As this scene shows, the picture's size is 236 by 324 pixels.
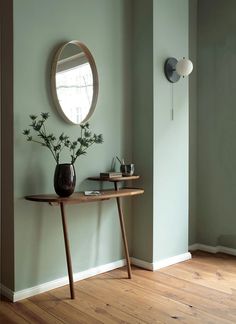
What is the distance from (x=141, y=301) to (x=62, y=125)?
1444 millimetres

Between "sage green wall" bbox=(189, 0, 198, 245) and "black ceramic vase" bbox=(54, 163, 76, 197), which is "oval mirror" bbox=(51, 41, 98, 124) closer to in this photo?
"black ceramic vase" bbox=(54, 163, 76, 197)

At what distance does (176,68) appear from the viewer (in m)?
3.21

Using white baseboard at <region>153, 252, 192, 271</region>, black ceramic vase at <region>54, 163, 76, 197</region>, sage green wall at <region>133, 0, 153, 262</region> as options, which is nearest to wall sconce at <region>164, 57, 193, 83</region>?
sage green wall at <region>133, 0, 153, 262</region>

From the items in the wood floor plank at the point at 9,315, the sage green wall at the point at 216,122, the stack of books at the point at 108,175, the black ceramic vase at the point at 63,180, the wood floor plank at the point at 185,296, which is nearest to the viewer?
the wood floor plank at the point at 9,315

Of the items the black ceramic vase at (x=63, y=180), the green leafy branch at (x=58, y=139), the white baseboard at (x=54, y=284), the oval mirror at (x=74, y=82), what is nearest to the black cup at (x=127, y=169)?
the green leafy branch at (x=58, y=139)

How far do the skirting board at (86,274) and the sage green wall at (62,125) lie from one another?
0.04m

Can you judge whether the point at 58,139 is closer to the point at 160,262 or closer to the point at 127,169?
the point at 127,169

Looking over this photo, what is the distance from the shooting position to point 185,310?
A: 2342 millimetres

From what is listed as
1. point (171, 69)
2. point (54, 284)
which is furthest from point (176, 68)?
point (54, 284)

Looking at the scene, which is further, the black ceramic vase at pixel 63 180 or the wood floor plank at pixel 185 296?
the black ceramic vase at pixel 63 180

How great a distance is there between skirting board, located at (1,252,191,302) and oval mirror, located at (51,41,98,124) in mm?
1259

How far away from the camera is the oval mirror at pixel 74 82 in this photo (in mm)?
2764

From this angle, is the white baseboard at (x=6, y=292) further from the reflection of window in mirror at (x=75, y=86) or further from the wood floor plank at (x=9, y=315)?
the reflection of window in mirror at (x=75, y=86)

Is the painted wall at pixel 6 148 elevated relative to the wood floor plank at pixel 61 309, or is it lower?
elevated
